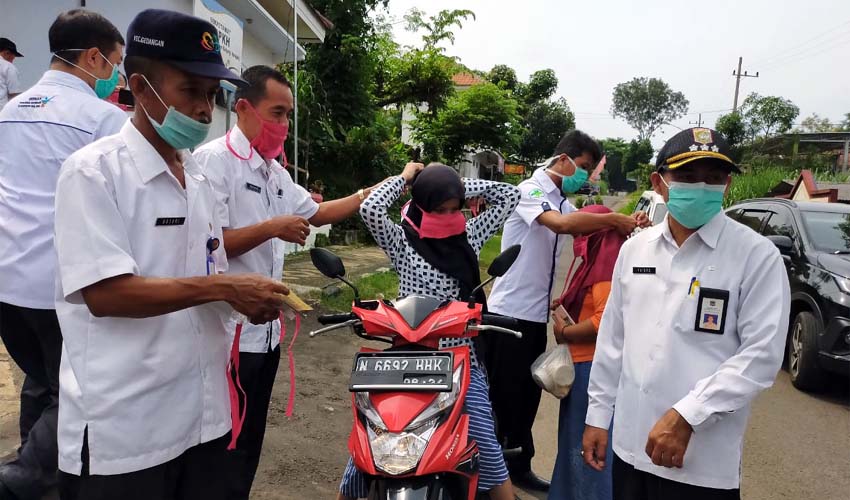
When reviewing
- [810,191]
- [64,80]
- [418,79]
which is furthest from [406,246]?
[418,79]

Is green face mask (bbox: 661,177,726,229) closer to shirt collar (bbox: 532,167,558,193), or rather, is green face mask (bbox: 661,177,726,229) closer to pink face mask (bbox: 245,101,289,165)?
shirt collar (bbox: 532,167,558,193)

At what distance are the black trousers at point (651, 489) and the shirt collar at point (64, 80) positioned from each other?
280 centimetres

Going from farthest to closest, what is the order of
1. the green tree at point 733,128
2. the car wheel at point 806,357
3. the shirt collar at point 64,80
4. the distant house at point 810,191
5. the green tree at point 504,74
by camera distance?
the green tree at point 504,74 < the green tree at point 733,128 < the distant house at point 810,191 < the car wheel at point 806,357 < the shirt collar at point 64,80

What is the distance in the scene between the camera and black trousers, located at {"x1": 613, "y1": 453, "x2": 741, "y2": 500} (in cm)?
191

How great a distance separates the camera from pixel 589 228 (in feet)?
9.91

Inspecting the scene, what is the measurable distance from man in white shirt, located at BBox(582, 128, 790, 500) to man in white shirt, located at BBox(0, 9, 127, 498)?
93.3 inches

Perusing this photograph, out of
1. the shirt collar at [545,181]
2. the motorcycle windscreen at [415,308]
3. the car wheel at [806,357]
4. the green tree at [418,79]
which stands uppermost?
the green tree at [418,79]

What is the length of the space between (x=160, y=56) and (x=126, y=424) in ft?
3.35

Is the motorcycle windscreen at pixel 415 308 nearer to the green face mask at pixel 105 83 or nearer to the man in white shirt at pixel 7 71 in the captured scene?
the green face mask at pixel 105 83

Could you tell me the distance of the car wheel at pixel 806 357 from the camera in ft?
18.7

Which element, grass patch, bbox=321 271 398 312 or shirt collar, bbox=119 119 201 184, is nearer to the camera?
shirt collar, bbox=119 119 201 184

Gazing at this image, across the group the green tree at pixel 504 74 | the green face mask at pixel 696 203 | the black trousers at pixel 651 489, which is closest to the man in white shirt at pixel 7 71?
the green face mask at pixel 696 203

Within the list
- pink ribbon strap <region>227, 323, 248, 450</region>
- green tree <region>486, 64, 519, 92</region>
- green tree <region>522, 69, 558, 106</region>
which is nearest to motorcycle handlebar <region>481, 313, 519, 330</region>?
pink ribbon strap <region>227, 323, 248, 450</region>

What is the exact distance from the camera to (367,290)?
8.34 m
